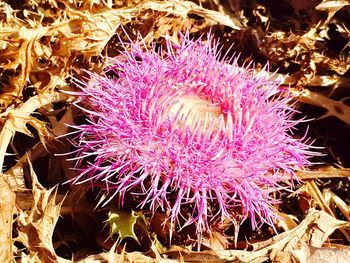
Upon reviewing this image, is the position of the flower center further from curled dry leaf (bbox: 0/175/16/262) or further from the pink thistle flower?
curled dry leaf (bbox: 0/175/16/262)

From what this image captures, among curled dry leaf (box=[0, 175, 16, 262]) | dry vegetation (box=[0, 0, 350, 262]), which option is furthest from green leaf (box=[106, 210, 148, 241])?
curled dry leaf (box=[0, 175, 16, 262])

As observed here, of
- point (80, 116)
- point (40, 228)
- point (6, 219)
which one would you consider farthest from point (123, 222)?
point (80, 116)

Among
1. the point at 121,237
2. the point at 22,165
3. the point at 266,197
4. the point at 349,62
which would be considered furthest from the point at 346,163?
the point at 22,165

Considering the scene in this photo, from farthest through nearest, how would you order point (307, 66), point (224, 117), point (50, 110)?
point (307, 66) < point (50, 110) < point (224, 117)

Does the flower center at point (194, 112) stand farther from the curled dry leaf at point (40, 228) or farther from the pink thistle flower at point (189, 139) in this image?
the curled dry leaf at point (40, 228)

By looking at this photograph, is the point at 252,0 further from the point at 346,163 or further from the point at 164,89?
the point at 164,89

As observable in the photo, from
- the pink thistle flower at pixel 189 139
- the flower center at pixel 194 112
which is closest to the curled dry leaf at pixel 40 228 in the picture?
the pink thistle flower at pixel 189 139

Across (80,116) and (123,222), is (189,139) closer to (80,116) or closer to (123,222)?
(123,222)
